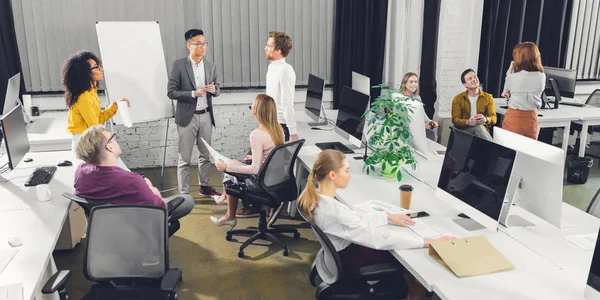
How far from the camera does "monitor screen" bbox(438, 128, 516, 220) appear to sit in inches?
99.3

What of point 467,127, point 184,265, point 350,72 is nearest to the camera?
point 184,265

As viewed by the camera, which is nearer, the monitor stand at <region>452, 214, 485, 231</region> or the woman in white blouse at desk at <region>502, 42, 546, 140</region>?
the monitor stand at <region>452, 214, 485, 231</region>

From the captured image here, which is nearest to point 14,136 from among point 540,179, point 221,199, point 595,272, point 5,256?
point 5,256

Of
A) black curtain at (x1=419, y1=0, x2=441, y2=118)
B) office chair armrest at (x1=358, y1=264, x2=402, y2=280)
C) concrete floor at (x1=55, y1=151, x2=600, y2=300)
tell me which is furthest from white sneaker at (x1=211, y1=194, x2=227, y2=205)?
black curtain at (x1=419, y1=0, x2=441, y2=118)

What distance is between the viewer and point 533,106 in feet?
16.8

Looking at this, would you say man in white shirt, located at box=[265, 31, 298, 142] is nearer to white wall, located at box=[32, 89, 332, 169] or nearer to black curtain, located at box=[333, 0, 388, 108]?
white wall, located at box=[32, 89, 332, 169]

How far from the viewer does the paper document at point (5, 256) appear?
8.16 feet

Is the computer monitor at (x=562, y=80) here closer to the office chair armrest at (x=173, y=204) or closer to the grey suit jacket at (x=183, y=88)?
the grey suit jacket at (x=183, y=88)

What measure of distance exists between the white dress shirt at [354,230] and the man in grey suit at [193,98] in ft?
8.24

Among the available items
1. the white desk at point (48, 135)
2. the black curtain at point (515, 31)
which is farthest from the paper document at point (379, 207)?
the black curtain at point (515, 31)

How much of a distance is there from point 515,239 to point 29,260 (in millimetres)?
2364

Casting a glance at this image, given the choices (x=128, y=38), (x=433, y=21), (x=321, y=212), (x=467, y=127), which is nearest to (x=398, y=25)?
(x=433, y=21)

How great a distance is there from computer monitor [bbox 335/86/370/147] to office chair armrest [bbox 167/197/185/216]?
4.39 feet

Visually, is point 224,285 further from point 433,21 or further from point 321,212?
point 433,21
